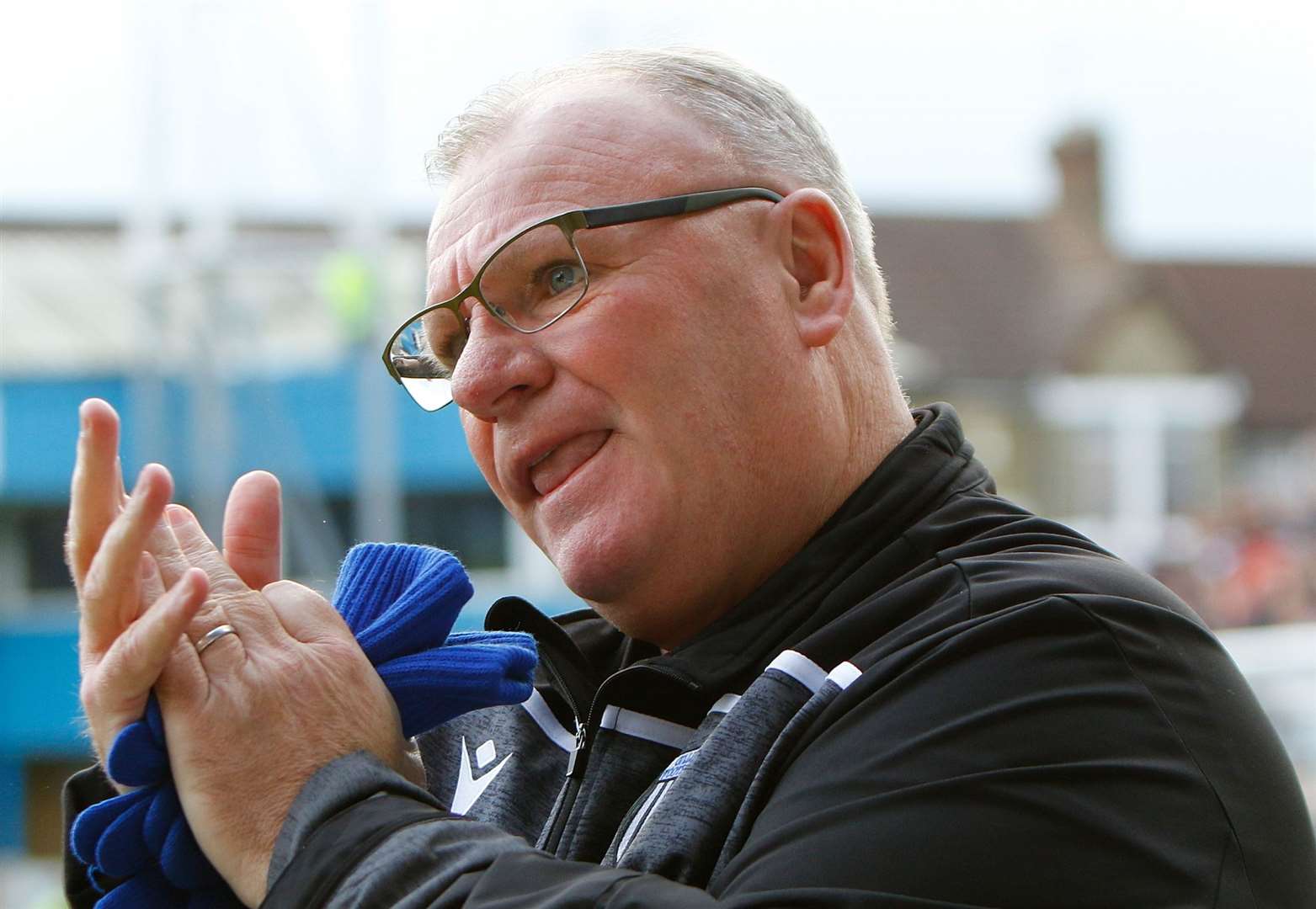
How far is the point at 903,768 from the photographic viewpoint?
978 millimetres

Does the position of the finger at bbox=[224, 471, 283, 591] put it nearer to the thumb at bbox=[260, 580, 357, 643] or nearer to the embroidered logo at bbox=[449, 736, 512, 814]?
the thumb at bbox=[260, 580, 357, 643]

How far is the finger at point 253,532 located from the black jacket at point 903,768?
0.27m

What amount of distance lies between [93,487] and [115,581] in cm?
8

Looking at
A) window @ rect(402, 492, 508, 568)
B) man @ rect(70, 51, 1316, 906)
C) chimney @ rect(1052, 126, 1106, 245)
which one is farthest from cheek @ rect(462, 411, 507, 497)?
chimney @ rect(1052, 126, 1106, 245)

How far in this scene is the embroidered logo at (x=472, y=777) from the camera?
1.42 metres

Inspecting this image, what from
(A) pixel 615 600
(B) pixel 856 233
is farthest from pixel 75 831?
(B) pixel 856 233

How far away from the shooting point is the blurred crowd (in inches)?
416

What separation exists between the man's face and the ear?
0.07 ft

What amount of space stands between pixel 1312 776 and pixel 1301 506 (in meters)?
8.70

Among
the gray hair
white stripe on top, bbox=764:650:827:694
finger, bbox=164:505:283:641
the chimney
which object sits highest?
the gray hair

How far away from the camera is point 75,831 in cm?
112

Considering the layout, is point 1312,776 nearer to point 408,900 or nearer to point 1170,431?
point 408,900

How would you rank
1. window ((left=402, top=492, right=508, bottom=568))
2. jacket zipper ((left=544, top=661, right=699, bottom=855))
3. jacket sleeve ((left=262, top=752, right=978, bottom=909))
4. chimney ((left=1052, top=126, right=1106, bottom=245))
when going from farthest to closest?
1. chimney ((left=1052, top=126, right=1106, bottom=245))
2. window ((left=402, top=492, right=508, bottom=568))
3. jacket zipper ((left=544, top=661, right=699, bottom=855))
4. jacket sleeve ((left=262, top=752, right=978, bottom=909))

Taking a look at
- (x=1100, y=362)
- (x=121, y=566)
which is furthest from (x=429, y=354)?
(x=1100, y=362)
